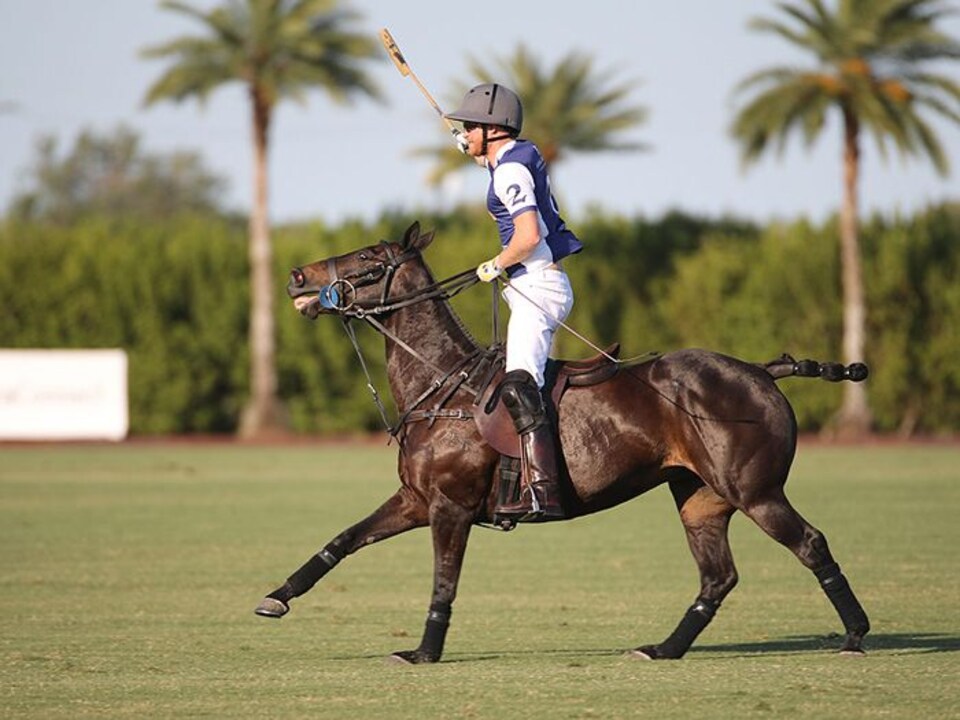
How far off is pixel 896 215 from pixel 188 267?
17.5 meters

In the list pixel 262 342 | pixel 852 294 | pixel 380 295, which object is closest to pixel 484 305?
pixel 262 342

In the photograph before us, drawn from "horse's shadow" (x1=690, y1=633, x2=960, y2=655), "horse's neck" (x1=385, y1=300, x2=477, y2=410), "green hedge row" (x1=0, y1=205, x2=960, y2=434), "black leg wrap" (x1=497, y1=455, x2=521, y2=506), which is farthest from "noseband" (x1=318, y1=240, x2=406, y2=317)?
"green hedge row" (x1=0, y1=205, x2=960, y2=434)

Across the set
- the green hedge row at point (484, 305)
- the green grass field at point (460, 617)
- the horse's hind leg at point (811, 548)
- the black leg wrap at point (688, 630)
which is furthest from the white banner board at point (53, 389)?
the horse's hind leg at point (811, 548)

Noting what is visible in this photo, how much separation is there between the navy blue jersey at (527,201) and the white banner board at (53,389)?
29820 millimetres

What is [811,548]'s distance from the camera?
10906 millimetres

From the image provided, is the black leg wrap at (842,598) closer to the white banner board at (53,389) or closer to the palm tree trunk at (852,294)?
the white banner board at (53,389)

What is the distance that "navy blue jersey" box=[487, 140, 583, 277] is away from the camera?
35.5 feet

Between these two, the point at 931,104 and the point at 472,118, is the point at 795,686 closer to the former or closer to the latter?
the point at 472,118

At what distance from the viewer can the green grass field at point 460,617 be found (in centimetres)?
961

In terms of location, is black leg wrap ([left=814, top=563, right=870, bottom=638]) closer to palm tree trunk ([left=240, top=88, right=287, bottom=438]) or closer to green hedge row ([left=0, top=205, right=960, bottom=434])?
green hedge row ([left=0, top=205, right=960, bottom=434])

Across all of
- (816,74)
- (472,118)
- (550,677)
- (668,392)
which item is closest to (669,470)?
(668,392)

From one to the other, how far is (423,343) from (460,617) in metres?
2.87

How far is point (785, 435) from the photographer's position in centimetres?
1098

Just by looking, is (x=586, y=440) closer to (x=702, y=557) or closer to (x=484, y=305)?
(x=702, y=557)
